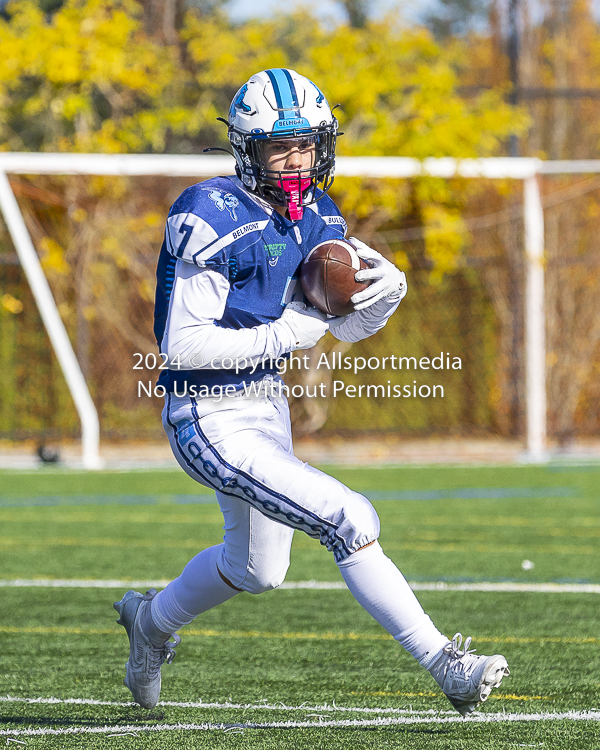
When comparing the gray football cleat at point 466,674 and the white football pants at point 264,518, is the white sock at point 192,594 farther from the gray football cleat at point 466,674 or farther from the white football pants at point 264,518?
the gray football cleat at point 466,674

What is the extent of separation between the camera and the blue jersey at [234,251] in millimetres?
2893

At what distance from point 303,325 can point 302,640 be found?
4.90ft

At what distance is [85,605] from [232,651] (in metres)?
1.01

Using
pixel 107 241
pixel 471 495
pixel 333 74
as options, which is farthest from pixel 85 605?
pixel 333 74

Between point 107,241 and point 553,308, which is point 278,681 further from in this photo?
point 553,308

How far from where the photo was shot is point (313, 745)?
274 centimetres

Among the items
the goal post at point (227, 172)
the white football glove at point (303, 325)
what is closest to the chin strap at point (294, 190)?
the white football glove at point (303, 325)

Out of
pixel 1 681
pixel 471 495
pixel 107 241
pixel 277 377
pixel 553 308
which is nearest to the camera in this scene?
pixel 277 377

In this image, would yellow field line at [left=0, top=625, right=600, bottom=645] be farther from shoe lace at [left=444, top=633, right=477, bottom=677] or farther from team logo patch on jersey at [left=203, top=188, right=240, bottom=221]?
team logo patch on jersey at [left=203, top=188, right=240, bottom=221]

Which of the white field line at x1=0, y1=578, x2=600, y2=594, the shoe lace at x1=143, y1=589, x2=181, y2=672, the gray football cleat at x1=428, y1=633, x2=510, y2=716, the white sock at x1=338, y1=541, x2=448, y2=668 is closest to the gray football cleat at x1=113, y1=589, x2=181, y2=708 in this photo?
the shoe lace at x1=143, y1=589, x2=181, y2=672

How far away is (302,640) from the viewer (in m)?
4.00

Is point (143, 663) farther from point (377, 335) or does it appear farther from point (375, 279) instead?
point (377, 335)

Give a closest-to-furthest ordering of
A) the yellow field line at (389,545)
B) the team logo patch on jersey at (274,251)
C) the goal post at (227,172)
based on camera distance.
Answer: the team logo patch on jersey at (274,251), the yellow field line at (389,545), the goal post at (227,172)

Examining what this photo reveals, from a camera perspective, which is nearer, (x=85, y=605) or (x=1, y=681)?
(x=1, y=681)
